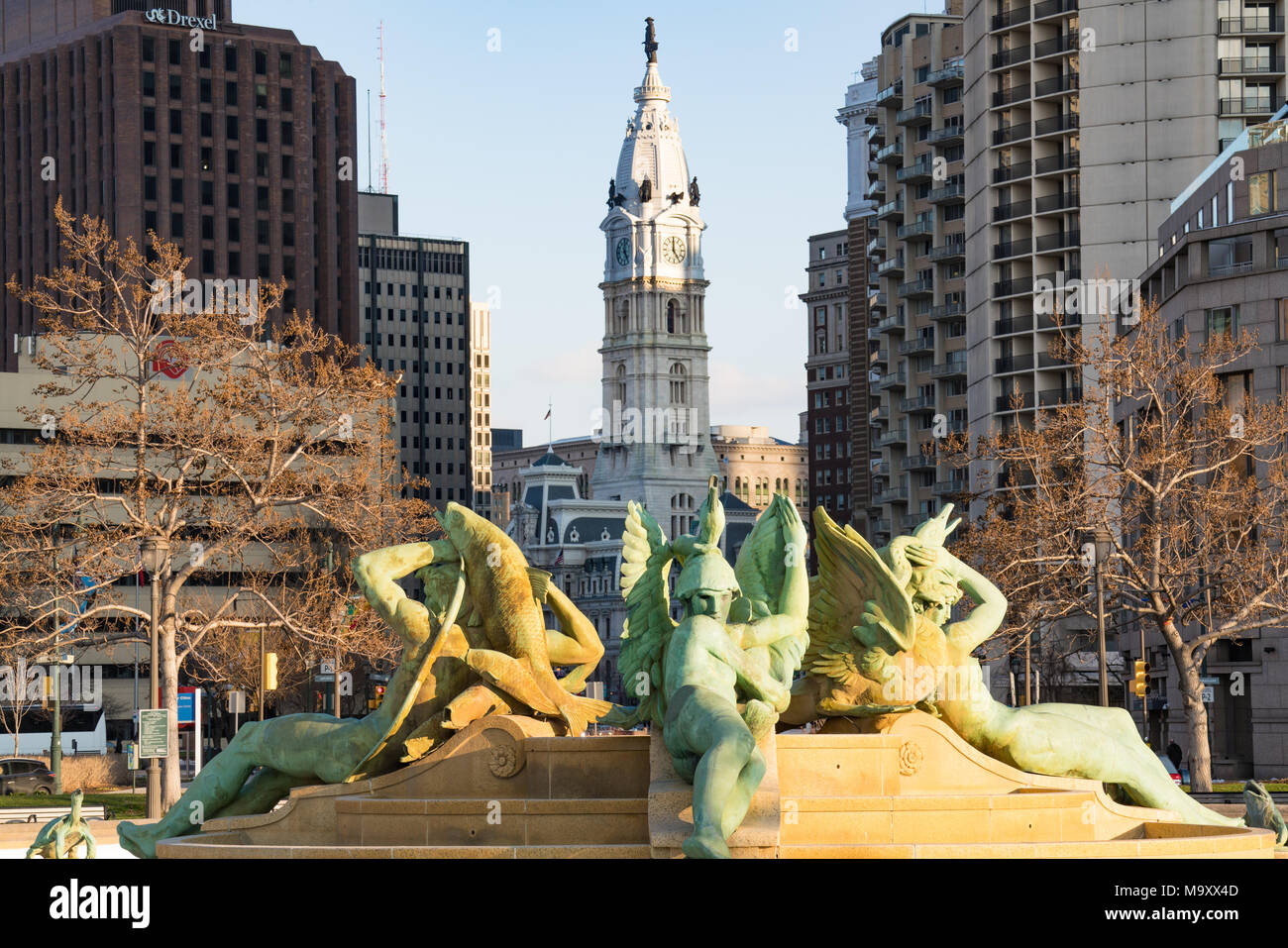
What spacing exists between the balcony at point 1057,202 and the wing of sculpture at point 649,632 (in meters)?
79.7

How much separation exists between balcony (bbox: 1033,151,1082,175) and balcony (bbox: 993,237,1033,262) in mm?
3560

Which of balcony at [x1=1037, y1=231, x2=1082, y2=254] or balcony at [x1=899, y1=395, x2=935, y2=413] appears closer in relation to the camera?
balcony at [x1=1037, y1=231, x2=1082, y2=254]

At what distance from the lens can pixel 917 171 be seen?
376 ft

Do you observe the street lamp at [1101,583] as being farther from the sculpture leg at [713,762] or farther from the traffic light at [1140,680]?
the sculpture leg at [713,762]

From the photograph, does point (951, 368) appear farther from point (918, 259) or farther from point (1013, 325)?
point (1013, 325)

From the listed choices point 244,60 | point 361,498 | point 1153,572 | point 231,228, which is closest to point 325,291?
point 231,228

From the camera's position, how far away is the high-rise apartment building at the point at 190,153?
134875 millimetres

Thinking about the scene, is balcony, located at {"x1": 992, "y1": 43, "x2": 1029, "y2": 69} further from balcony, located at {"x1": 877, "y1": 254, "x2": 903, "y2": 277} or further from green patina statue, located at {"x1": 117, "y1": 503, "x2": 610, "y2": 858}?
green patina statue, located at {"x1": 117, "y1": 503, "x2": 610, "y2": 858}

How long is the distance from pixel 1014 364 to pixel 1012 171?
9.83 metres

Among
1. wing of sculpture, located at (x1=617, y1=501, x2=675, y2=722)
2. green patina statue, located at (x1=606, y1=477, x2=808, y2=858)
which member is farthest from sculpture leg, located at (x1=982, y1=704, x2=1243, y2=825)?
wing of sculpture, located at (x1=617, y1=501, x2=675, y2=722)

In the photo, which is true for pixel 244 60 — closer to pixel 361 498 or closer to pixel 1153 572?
pixel 361 498

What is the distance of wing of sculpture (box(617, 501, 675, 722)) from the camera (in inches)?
801

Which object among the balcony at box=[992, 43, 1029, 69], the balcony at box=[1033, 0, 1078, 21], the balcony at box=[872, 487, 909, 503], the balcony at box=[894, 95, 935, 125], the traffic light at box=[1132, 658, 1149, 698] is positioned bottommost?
the traffic light at box=[1132, 658, 1149, 698]

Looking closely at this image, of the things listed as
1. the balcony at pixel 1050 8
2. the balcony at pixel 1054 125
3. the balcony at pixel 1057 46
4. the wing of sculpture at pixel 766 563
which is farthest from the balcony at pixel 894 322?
the wing of sculpture at pixel 766 563
